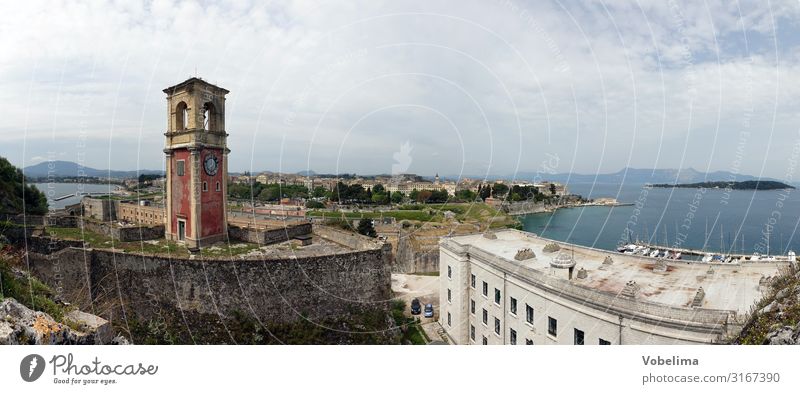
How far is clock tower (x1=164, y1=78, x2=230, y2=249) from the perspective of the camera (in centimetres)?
993

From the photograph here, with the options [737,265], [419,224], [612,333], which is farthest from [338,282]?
[419,224]

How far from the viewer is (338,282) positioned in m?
8.70

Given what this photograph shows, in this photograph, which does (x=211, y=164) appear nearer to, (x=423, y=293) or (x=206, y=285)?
(x=206, y=285)

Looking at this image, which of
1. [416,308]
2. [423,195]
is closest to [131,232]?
[416,308]

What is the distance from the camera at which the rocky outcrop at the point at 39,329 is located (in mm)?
3482

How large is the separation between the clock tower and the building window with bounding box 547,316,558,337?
27.5 ft

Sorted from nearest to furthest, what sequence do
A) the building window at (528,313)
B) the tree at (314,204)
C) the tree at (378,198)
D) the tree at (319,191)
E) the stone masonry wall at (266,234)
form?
1. the building window at (528,313)
2. the stone masonry wall at (266,234)
3. the tree at (319,191)
4. the tree at (314,204)
5. the tree at (378,198)

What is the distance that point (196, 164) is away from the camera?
984cm

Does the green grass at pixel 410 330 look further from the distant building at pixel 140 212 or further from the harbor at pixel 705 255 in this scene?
the distant building at pixel 140 212

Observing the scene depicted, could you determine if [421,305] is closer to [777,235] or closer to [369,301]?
[369,301]
